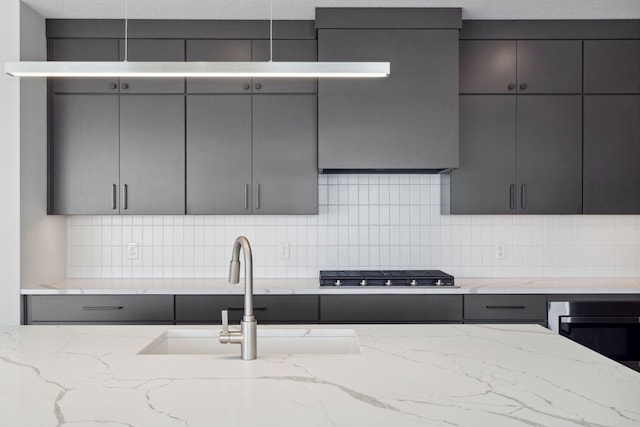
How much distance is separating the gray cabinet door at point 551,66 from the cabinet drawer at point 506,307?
51.6 inches

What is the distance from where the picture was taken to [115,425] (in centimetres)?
105

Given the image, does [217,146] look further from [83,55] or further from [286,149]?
[83,55]

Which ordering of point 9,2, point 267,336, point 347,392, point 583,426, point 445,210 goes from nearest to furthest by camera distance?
1. point 583,426
2. point 347,392
3. point 267,336
4. point 9,2
5. point 445,210

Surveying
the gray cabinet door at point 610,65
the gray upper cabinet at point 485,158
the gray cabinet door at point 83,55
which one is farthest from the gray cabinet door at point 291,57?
the gray cabinet door at point 610,65

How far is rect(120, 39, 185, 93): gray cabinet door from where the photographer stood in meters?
3.25

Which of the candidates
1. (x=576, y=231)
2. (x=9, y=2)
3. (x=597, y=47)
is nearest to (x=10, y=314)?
(x=9, y=2)

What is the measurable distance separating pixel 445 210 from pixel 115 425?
9.06ft

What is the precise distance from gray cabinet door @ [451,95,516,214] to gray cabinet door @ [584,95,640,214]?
48 centimetres

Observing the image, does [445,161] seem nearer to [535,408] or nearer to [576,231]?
[576,231]

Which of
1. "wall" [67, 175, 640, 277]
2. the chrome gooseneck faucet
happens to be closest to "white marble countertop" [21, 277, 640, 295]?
"wall" [67, 175, 640, 277]

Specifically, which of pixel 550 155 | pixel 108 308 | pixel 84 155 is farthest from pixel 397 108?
pixel 108 308

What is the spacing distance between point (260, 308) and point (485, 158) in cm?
168

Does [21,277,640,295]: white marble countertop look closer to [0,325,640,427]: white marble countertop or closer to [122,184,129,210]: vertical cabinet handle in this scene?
[122,184,129,210]: vertical cabinet handle

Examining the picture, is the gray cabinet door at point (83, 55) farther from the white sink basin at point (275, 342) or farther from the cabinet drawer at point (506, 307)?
the cabinet drawer at point (506, 307)
